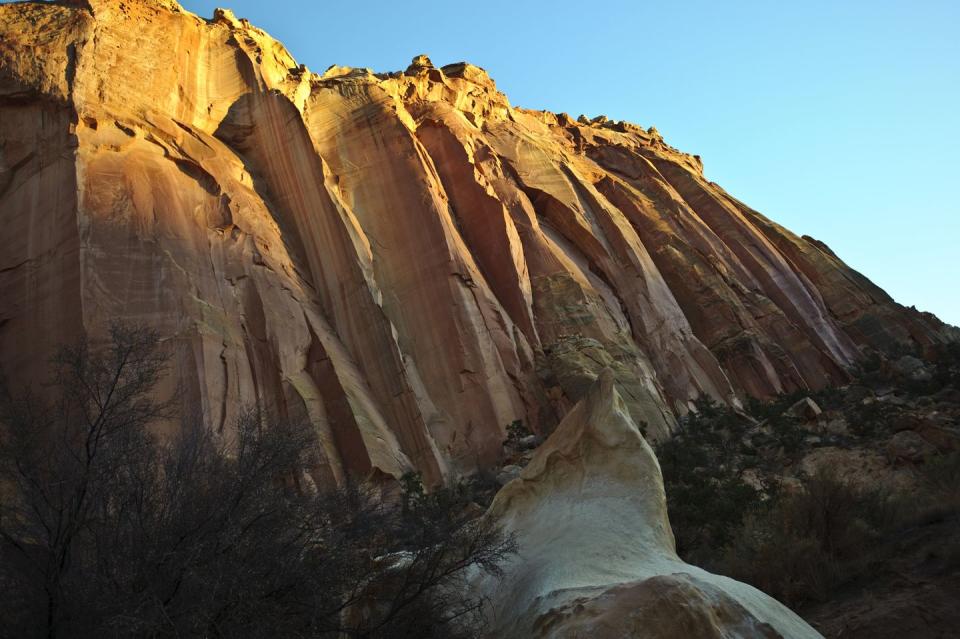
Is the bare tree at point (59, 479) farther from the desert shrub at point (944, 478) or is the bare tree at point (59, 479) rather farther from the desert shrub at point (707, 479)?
the desert shrub at point (944, 478)

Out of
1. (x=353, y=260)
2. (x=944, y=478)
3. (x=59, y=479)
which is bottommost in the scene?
(x=944, y=478)

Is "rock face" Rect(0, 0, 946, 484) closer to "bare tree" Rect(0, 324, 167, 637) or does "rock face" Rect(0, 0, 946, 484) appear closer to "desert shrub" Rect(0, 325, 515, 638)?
"bare tree" Rect(0, 324, 167, 637)

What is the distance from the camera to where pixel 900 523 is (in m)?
11.7

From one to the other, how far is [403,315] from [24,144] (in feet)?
42.0

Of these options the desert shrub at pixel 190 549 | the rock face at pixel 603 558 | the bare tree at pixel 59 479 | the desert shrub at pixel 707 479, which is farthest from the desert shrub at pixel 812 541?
the bare tree at pixel 59 479

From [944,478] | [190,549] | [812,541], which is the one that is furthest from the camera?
[944,478]

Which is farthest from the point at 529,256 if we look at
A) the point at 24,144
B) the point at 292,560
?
the point at 292,560

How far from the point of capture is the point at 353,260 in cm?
2547

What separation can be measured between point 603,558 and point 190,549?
3.91 m

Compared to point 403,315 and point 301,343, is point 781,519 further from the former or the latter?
point 403,315

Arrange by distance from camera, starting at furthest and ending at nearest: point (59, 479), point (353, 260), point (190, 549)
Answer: point (353, 260)
point (59, 479)
point (190, 549)

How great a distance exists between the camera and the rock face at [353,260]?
20344 millimetres

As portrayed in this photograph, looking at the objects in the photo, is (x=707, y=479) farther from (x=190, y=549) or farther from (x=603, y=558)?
(x=190, y=549)

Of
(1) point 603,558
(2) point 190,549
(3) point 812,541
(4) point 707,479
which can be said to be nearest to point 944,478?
(3) point 812,541
